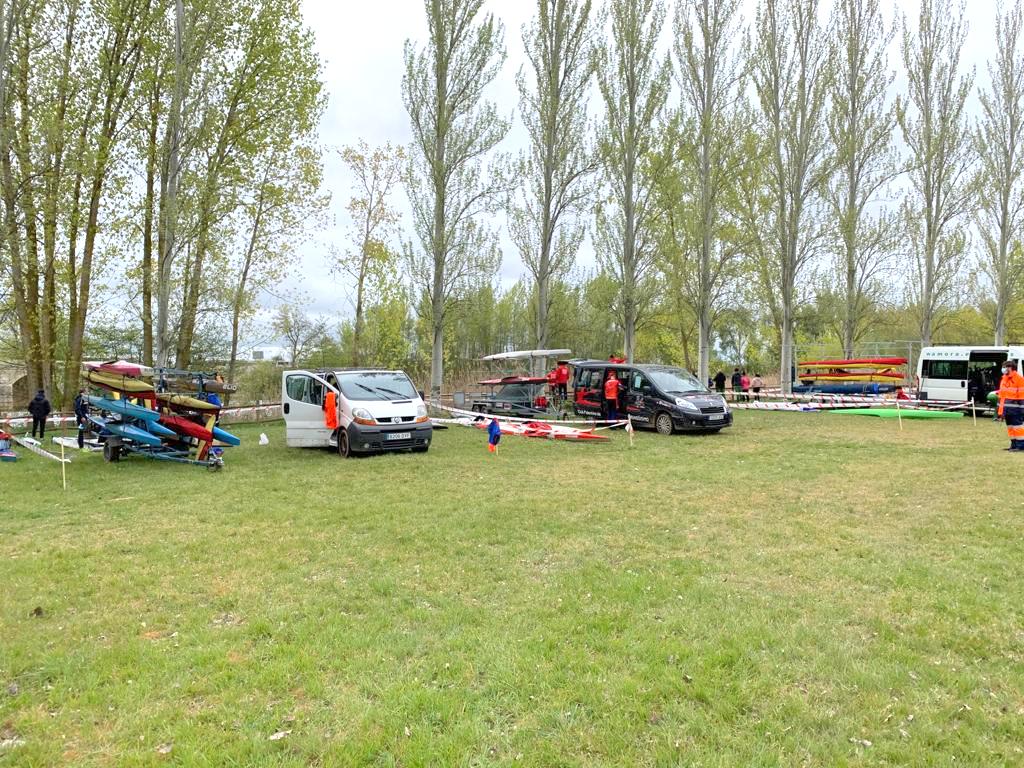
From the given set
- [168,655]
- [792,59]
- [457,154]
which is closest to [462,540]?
[168,655]

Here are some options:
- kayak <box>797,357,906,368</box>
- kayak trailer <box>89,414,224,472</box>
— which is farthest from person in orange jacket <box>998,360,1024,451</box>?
kayak trailer <box>89,414,224,472</box>

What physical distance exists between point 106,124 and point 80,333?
6.29 meters

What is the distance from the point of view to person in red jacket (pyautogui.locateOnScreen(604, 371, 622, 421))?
53.7 feet

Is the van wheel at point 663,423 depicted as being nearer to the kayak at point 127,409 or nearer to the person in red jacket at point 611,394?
the person in red jacket at point 611,394

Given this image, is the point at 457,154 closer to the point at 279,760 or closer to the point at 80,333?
the point at 80,333

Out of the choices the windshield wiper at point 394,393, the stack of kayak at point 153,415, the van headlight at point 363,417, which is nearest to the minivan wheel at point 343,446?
the van headlight at point 363,417

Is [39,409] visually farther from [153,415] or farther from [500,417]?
[500,417]

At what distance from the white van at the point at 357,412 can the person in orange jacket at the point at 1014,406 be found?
1108cm

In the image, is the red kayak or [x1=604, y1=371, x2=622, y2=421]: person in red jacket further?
[x1=604, y1=371, x2=622, y2=421]: person in red jacket

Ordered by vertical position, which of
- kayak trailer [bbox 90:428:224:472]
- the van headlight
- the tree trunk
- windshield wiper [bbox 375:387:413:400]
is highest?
the tree trunk

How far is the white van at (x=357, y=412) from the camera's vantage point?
39.7ft

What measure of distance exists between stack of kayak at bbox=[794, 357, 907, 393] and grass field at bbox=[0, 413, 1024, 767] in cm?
1915

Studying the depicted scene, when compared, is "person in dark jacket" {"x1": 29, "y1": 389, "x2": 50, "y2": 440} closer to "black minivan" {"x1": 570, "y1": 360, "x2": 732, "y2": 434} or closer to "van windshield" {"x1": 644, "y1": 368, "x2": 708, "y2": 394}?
"black minivan" {"x1": 570, "y1": 360, "x2": 732, "y2": 434}

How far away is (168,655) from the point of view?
362 cm
